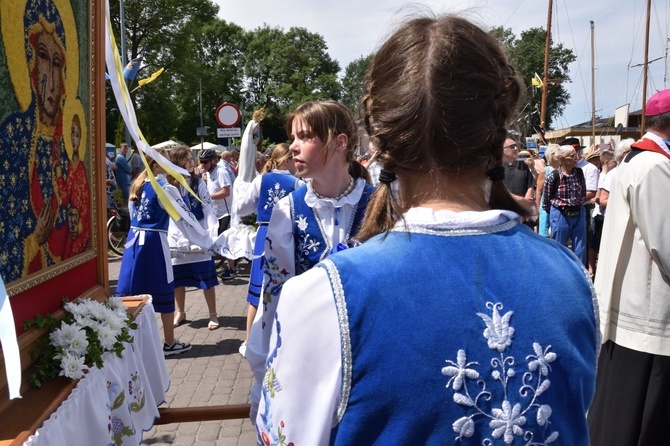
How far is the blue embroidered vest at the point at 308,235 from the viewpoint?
2670 mm

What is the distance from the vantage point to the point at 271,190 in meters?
5.31

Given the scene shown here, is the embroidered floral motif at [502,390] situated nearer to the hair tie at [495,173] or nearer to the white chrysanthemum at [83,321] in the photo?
the hair tie at [495,173]

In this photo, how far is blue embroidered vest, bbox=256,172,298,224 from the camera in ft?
17.1

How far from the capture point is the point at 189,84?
38.6 metres

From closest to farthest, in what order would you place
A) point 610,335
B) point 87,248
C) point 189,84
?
point 87,248 → point 610,335 → point 189,84

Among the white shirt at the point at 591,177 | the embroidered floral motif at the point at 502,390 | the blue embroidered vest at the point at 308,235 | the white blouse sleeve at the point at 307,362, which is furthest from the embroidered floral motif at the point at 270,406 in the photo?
the white shirt at the point at 591,177

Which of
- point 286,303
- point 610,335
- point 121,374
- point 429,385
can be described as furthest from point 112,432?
point 610,335

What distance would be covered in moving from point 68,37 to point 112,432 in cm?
141

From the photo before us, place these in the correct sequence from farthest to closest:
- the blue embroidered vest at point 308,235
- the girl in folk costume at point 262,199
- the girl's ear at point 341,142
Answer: the girl in folk costume at point 262,199 < the girl's ear at point 341,142 < the blue embroidered vest at point 308,235

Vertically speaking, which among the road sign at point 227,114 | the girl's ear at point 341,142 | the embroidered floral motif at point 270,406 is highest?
the road sign at point 227,114

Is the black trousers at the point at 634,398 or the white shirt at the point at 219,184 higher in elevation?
the white shirt at the point at 219,184

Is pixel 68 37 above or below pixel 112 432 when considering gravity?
above

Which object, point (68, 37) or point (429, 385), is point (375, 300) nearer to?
point (429, 385)

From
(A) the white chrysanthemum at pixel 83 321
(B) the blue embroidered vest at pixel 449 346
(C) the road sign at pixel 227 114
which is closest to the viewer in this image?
(B) the blue embroidered vest at pixel 449 346
